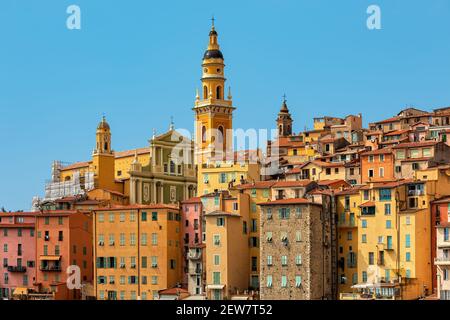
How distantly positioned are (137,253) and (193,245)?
15.1 ft

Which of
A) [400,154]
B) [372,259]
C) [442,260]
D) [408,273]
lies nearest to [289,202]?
[372,259]

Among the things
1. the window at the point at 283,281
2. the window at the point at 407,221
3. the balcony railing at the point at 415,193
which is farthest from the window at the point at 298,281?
the balcony railing at the point at 415,193

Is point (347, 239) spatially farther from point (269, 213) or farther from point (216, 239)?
point (216, 239)

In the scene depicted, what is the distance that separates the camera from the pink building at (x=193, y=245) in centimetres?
8919

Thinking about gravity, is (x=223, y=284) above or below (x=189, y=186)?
below

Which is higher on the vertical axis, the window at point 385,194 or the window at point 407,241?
the window at point 385,194

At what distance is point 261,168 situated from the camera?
10550 centimetres

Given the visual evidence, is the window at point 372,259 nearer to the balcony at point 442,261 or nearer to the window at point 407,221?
the window at point 407,221

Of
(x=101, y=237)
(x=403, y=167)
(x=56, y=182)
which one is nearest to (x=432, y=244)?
(x=403, y=167)

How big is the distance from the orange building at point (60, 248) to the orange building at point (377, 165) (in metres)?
21.1

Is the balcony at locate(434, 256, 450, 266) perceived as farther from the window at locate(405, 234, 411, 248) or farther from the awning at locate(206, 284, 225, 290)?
the awning at locate(206, 284, 225, 290)

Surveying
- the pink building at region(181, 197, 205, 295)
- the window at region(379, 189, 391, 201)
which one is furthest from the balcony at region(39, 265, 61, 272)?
the window at region(379, 189, 391, 201)

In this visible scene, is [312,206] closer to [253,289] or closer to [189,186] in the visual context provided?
[253,289]
